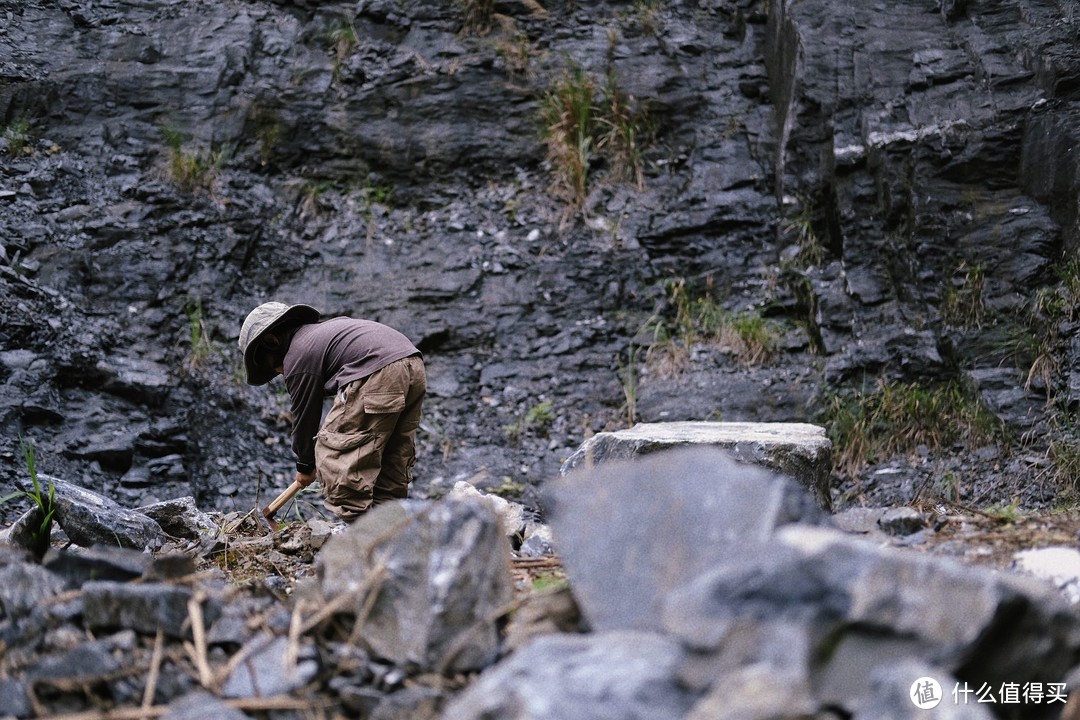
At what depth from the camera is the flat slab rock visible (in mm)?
3924

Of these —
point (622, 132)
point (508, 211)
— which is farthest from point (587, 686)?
point (622, 132)

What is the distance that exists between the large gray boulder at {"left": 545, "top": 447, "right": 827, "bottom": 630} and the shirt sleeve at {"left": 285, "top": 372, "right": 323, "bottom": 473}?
2719 millimetres

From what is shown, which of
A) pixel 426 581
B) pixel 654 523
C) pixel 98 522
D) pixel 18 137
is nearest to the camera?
pixel 654 523

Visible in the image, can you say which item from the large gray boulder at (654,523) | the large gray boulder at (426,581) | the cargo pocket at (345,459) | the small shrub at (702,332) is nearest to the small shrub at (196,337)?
the cargo pocket at (345,459)

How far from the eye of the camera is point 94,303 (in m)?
6.61

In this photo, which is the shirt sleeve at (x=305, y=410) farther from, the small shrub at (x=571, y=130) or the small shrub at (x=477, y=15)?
the small shrub at (x=477, y=15)

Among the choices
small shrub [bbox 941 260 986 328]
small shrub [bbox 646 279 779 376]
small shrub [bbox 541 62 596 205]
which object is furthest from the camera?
small shrub [bbox 541 62 596 205]

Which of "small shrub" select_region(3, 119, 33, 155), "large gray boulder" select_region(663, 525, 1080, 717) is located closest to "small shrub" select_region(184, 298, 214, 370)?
"small shrub" select_region(3, 119, 33, 155)

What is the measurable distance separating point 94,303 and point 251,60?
105 inches

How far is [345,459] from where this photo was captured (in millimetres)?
4203

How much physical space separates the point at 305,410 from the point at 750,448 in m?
2.02

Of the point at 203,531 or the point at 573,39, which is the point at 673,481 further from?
the point at 573,39

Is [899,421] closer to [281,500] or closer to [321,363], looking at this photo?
[321,363]
